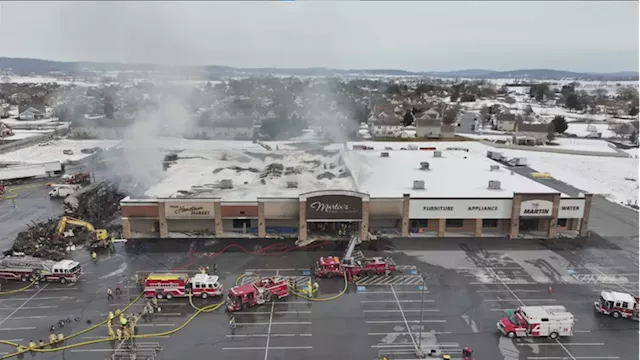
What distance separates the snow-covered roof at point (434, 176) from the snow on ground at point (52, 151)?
1906 inches

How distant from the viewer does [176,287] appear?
28.0 m

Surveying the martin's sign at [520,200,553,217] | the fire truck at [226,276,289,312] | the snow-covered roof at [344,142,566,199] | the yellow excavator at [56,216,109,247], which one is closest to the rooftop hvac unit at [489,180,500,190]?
the snow-covered roof at [344,142,566,199]

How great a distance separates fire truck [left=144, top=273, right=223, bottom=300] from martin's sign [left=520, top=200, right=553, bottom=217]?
25892 millimetres

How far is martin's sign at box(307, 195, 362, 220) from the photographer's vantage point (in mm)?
36969

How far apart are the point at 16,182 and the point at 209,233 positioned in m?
35.5

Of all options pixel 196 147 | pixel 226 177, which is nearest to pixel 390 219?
pixel 226 177

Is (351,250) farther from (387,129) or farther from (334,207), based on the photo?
(387,129)

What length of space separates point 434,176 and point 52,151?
65576 millimetres

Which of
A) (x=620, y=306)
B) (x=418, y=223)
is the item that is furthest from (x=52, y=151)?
(x=620, y=306)

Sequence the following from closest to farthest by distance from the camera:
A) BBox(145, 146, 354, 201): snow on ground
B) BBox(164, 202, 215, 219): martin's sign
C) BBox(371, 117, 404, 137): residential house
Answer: BBox(164, 202, 215, 219): martin's sign
BBox(145, 146, 354, 201): snow on ground
BBox(371, 117, 404, 137): residential house

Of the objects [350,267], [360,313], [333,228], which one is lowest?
[360,313]

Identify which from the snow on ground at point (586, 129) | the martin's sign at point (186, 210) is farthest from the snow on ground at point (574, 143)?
the martin's sign at point (186, 210)

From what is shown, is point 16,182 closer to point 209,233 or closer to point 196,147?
point 196,147

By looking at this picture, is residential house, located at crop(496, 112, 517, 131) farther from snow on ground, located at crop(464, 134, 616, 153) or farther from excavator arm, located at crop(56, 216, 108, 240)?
excavator arm, located at crop(56, 216, 108, 240)
